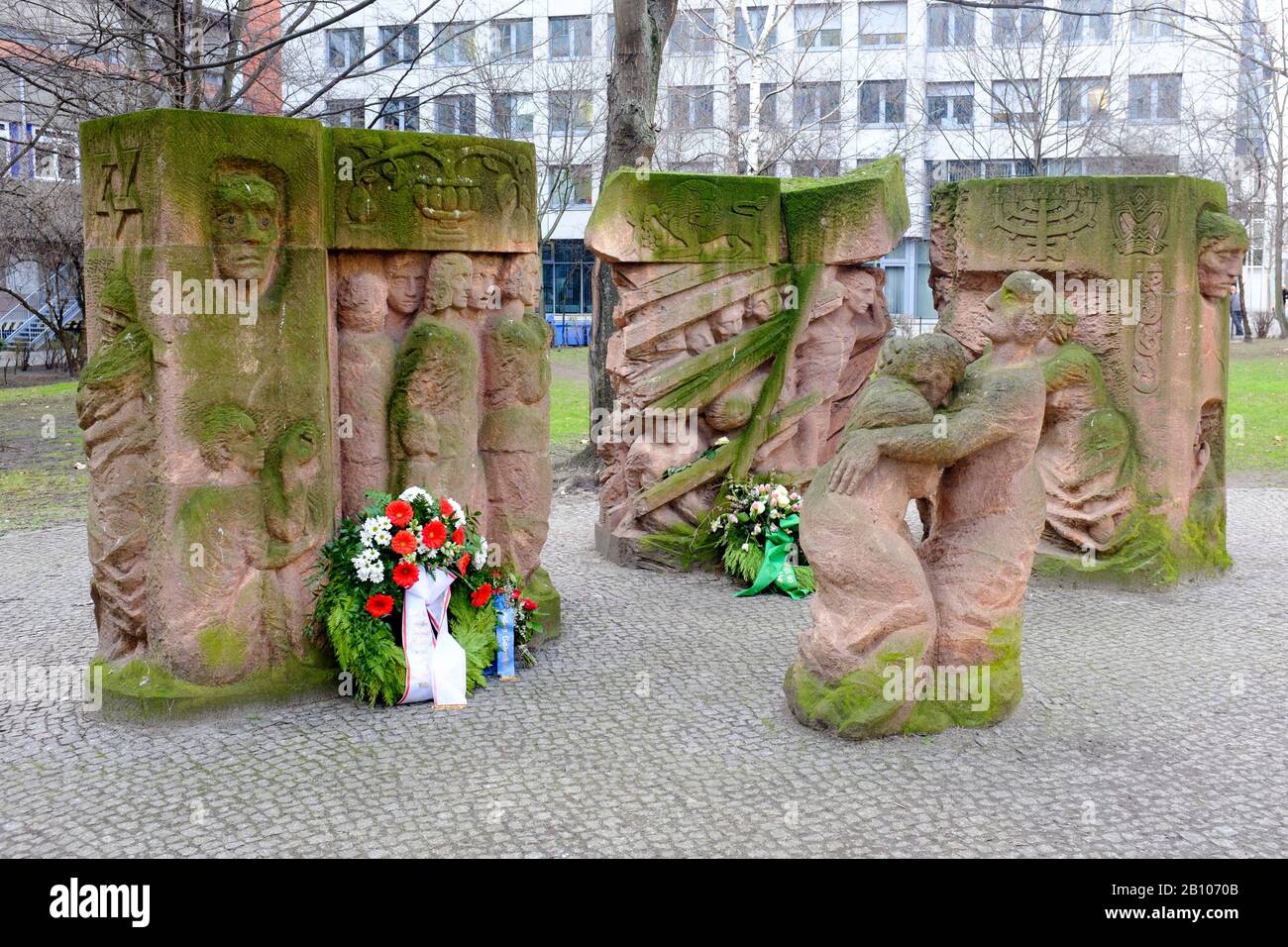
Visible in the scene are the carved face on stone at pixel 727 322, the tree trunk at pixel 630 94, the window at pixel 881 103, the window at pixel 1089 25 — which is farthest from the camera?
the window at pixel 881 103

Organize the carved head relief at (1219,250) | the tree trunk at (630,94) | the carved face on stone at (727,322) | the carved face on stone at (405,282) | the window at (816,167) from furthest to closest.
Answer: the window at (816,167) < the tree trunk at (630,94) < the carved face on stone at (727,322) < the carved head relief at (1219,250) < the carved face on stone at (405,282)

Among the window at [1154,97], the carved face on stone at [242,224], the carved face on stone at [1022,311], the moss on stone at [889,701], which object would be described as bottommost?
the moss on stone at [889,701]

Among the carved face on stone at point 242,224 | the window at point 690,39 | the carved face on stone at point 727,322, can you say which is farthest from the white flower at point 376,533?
the window at point 690,39

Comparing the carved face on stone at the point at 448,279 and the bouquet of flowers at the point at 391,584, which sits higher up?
the carved face on stone at the point at 448,279

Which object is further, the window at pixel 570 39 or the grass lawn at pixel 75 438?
the window at pixel 570 39

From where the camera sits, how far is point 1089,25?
3175cm

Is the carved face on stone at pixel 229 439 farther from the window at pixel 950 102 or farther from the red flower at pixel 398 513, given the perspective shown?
the window at pixel 950 102

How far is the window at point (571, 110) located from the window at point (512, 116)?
1.93 feet

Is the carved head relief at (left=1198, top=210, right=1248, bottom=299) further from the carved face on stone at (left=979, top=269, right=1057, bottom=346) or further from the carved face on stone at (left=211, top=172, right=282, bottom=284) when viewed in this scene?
the carved face on stone at (left=211, top=172, right=282, bottom=284)

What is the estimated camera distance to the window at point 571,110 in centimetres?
2689

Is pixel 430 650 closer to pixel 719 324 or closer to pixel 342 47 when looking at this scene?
pixel 719 324

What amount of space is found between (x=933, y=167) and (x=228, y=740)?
30.0 meters

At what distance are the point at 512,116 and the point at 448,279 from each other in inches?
905

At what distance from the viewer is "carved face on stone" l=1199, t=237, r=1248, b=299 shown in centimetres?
909
